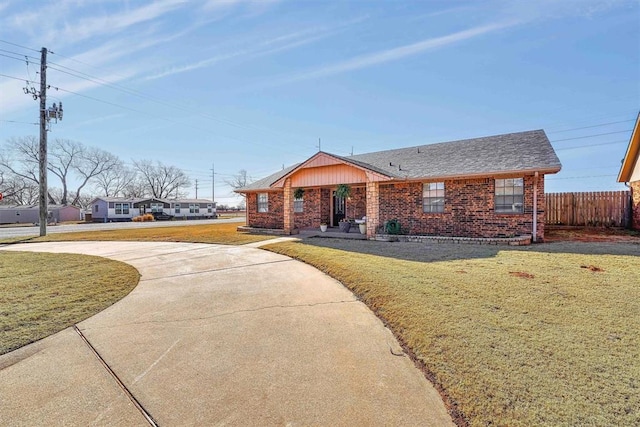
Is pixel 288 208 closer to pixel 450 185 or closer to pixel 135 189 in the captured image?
pixel 450 185

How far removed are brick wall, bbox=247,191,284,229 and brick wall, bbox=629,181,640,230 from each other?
15.8m

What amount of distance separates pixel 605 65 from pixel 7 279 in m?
20.8

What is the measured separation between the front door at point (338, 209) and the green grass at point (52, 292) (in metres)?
10.1

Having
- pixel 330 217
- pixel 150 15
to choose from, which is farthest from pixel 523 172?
pixel 150 15

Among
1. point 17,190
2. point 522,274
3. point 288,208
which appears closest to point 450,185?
point 522,274

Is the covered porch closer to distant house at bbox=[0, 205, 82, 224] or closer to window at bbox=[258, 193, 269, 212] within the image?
window at bbox=[258, 193, 269, 212]

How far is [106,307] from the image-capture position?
15.3ft

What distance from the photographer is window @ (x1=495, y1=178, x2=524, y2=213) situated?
10.4 m

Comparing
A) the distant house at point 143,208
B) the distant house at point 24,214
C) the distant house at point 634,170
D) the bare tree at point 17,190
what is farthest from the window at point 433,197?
the bare tree at point 17,190

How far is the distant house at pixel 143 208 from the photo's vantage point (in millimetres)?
39094

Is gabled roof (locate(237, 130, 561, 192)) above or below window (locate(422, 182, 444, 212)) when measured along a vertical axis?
above

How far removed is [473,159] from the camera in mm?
11859

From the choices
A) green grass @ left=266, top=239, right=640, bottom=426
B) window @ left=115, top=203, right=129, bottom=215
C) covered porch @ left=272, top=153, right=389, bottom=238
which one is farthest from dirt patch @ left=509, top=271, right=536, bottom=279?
window @ left=115, top=203, right=129, bottom=215

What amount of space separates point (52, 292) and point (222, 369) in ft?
15.0
